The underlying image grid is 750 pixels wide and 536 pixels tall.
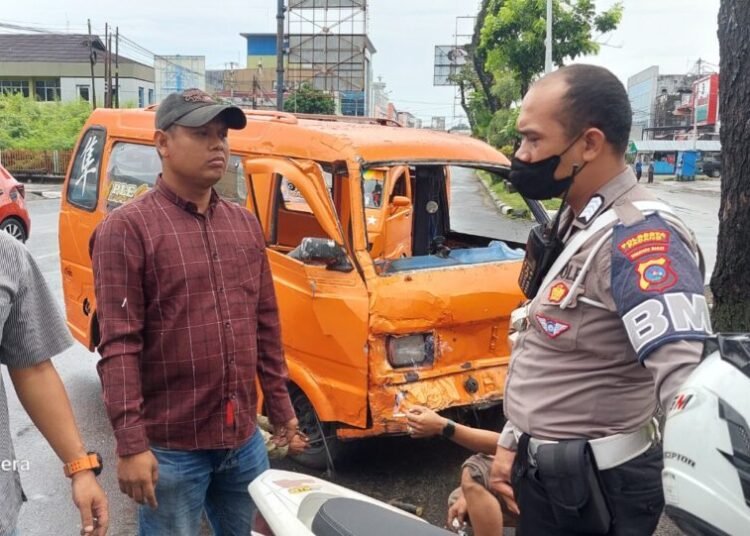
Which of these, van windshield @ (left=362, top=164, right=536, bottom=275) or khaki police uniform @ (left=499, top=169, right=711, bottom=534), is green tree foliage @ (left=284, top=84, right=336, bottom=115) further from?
khaki police uniform @ (left=499, top=169, right=711, bottom=534)

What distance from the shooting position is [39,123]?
123 ft

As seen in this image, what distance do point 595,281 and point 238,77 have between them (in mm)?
68396

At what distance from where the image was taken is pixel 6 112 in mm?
37875

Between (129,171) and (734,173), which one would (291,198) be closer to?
(129,171)

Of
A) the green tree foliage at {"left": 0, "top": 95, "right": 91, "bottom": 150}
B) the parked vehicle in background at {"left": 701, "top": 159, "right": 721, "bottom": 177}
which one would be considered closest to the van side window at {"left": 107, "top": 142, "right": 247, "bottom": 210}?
the green tree foliage at {"left": 0, "top": 95, "right": 91, "bottom": 150}

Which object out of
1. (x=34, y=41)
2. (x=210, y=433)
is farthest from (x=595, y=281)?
(x=34, y=41)

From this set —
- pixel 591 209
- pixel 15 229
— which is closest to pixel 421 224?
pixel 591 209

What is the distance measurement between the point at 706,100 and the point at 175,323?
199 ft

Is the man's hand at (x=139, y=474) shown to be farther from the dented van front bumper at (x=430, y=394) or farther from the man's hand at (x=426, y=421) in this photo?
the dented van front bumper at (x=430, y=394)

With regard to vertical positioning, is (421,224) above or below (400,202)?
below

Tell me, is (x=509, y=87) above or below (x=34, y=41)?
below

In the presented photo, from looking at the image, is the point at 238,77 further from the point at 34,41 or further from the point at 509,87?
the point at 509,87

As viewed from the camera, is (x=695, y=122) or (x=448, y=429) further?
(x=695, y=122)

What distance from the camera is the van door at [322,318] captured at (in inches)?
146
